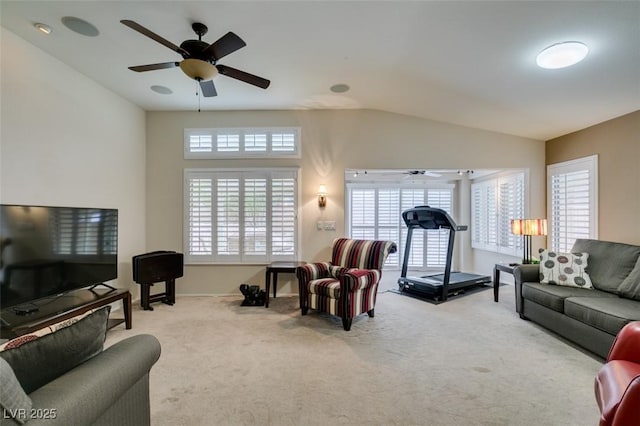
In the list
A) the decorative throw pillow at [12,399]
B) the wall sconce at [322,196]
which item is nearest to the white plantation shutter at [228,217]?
the wall sconce at [322,196]

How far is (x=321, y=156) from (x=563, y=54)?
3143 mm

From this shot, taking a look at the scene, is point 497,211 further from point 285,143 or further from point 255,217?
point 255,217

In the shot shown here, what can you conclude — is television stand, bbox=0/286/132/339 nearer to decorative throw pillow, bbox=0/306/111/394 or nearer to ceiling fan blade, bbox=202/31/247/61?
decorative throw pillow, bbox=0/306/111/394

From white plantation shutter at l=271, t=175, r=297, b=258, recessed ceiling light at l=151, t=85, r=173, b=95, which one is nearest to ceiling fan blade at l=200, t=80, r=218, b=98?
recessed ceiling light at l=151, t=85, r=173, b=95

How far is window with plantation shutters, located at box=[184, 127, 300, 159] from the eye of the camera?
4.71 metres

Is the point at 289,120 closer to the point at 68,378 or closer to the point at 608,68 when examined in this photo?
the point at 608,68

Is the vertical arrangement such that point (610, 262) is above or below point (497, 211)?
below

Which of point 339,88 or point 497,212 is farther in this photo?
point 497,212

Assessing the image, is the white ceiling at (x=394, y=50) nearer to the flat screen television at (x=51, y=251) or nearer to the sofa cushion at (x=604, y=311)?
the flat screen television at (x=51, y=251)

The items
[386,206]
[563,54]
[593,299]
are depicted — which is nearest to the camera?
[563,54]

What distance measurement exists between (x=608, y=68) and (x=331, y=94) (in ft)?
9.87

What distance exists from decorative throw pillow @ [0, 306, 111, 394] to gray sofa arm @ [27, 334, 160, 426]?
Answer: 6cm

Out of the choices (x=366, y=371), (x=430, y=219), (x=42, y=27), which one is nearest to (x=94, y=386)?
(x=366, y=371)

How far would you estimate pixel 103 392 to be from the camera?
1112 mm
